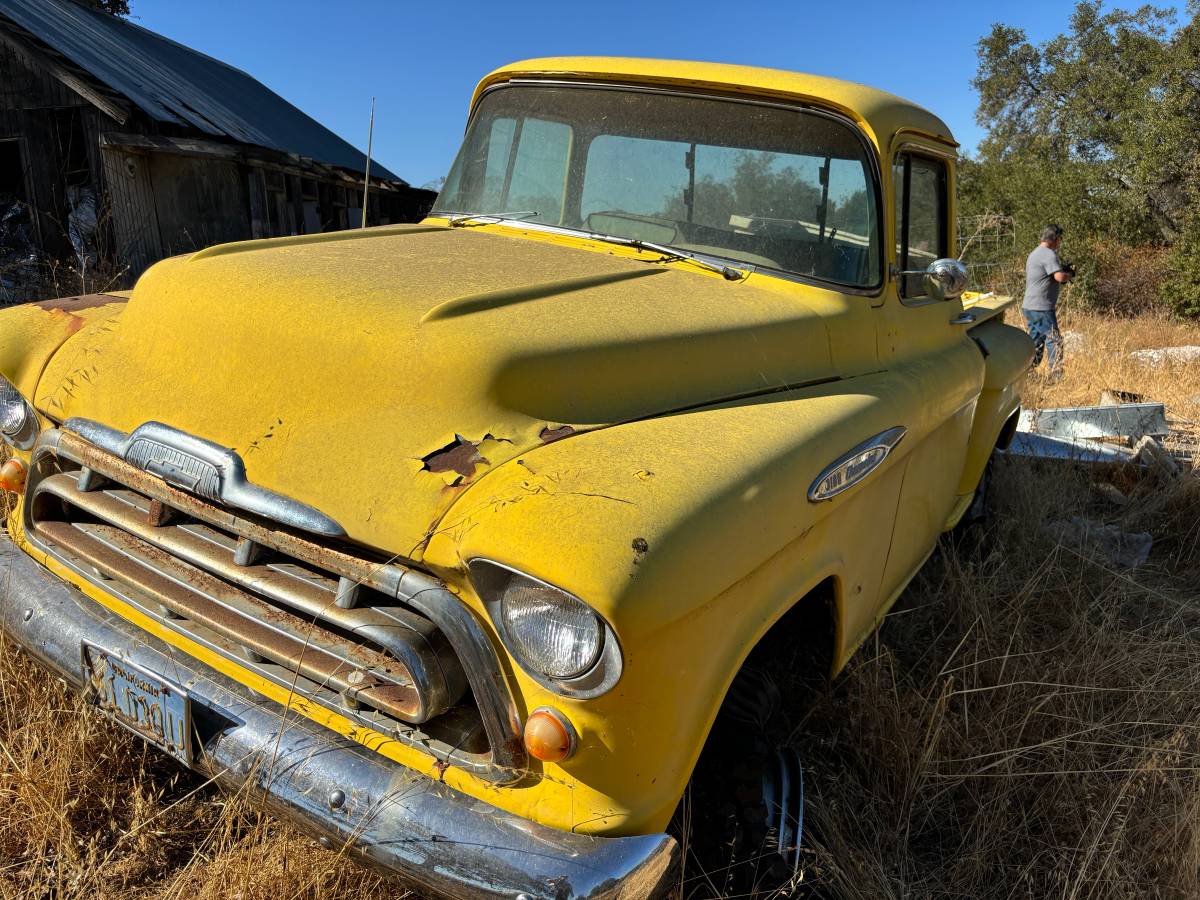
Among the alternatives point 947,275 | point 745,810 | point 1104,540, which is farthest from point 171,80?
point 745,810

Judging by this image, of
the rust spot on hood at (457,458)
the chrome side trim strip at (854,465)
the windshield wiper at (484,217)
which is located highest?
the windshield wiper at (484,217)

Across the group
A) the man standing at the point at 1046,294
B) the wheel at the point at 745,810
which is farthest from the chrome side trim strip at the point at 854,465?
the man standing at the point at 1046,294

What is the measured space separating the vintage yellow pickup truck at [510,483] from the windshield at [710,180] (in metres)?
0.01

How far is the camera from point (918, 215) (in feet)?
10.5

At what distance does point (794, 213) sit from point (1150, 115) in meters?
18.1

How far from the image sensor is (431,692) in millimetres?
1573

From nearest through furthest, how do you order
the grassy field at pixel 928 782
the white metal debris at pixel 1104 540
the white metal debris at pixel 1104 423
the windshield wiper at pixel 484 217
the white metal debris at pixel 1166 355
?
the grassy field at pixel 928 782, the windshield wiper at pixel 484 217, the white metal debris at pixel 1104 540, the white metal debris at pixel 1104 423, the white metal debris at pixel 1166 355

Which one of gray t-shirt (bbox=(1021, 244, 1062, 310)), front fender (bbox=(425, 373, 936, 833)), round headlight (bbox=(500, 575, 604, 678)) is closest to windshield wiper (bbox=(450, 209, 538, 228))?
front fender (bbox=(425, 373, 936, 833))

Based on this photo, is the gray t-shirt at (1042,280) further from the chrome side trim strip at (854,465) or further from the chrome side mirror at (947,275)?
the chrome side trim strip at (854,465)

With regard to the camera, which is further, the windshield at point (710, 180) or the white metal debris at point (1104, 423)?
the white metal debris at point (1104, 423)

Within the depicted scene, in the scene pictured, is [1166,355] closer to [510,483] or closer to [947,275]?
[947,275]

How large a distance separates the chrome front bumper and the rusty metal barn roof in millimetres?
11412

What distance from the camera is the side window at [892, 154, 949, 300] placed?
9.77 feet

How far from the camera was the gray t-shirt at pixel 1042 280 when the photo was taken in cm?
866
